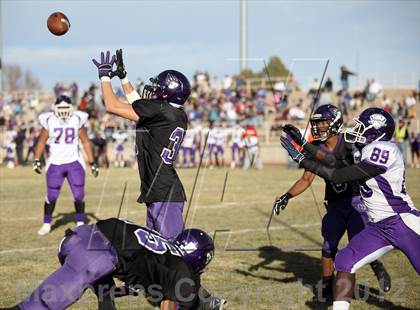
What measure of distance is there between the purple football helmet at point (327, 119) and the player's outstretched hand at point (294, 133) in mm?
1359

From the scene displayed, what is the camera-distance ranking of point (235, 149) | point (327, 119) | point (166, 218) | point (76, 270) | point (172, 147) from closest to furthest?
point (76, 270) < point (166, 218) < point (172, 147) < point (327, 119) < point (235, 149)

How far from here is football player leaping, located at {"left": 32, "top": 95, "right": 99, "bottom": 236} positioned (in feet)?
30.1

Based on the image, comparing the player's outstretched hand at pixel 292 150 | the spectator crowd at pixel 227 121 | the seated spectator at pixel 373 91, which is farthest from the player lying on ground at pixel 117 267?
the seated spectator at pixel 373 91

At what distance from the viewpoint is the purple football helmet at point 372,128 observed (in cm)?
477

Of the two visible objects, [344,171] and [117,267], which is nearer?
[117,267]

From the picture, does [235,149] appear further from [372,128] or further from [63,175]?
[372,128]

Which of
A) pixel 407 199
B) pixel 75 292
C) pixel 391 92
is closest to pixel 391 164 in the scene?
pixel 407 199

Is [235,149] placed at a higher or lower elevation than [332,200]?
lower

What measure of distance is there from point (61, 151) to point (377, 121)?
5.58 m

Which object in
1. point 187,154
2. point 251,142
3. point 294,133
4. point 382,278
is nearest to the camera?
point 294,133

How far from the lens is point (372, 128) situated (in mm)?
4770

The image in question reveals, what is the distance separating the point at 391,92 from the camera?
99.1 feet

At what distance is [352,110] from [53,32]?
2264 cm

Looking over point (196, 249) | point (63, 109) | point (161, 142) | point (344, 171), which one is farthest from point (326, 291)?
point (63, 109)
